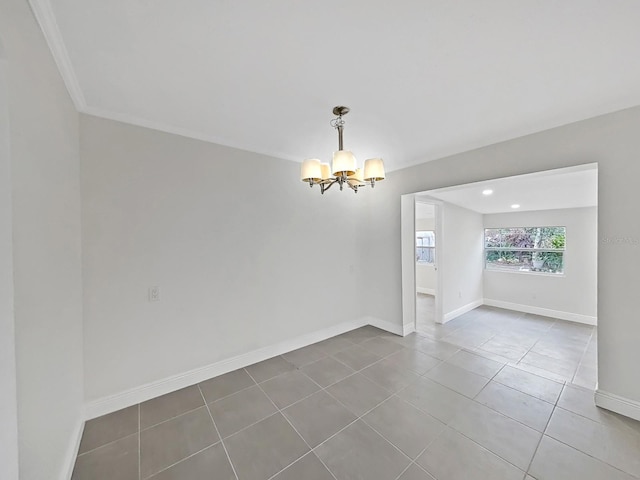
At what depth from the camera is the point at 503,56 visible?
1503mm

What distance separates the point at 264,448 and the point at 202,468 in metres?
0.40

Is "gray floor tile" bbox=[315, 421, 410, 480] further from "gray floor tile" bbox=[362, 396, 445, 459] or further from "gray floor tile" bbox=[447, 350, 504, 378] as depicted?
"gray floor tile" bbox=[447, 350, 504, 378]

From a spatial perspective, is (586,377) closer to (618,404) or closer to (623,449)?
(618,404)

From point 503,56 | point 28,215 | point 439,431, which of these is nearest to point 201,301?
point 28,215

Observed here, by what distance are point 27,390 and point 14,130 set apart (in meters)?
1.12

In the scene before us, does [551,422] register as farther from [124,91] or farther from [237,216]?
[124,91]

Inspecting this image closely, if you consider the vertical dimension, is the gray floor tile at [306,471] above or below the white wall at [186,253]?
below

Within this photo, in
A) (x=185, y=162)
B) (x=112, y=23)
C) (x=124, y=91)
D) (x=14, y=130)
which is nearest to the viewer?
(x=14, y=130)

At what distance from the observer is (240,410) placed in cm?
216

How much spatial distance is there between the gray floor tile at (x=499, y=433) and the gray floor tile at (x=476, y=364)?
68 cm

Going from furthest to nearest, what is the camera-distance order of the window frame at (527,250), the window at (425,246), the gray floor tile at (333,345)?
1. the window at (425,246)
2. the window frame at (527,250)
3. the gray floor tile at (333,345)

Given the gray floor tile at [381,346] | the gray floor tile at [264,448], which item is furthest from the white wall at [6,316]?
the gray floor tile at [381,346]

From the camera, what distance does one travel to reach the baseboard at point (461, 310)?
4449 millimetres

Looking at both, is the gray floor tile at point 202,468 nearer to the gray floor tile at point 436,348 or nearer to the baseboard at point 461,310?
the gray floor tile at point 436,348
